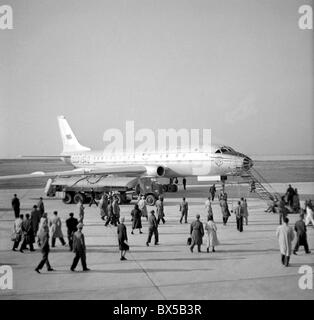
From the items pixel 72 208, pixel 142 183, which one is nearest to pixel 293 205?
pixel 142 183

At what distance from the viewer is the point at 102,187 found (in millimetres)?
23891

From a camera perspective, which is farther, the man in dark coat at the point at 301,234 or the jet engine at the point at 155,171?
the jet engine at the point at 155,171

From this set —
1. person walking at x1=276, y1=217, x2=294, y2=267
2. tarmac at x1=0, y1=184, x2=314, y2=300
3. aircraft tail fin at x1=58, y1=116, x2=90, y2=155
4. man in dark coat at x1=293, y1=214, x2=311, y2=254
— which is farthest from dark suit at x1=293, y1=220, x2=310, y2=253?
aircraft tail fin at x1=58, y1=116, x2=90, y2=155

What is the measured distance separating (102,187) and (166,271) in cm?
1447

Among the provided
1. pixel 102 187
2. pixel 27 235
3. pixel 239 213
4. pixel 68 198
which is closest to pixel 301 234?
pixel 239 213

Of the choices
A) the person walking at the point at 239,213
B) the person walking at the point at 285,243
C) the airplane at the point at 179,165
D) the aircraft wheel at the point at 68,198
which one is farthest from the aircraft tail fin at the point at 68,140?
the person walking at the point at 285,243

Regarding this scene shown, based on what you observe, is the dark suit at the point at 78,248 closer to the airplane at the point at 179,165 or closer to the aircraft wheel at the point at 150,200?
the aircraft wheel at the point at 150,200

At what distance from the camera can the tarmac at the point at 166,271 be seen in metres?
8.29

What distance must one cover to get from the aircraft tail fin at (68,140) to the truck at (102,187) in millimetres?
17561

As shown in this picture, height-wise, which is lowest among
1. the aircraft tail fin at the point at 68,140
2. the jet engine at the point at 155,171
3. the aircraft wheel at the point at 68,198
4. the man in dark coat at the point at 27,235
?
the aircraft wheel at the point at 68,198

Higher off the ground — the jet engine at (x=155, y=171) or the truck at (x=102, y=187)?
the jet engine at (x=155, y=171)

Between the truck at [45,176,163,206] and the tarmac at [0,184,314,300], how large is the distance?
321 inches
